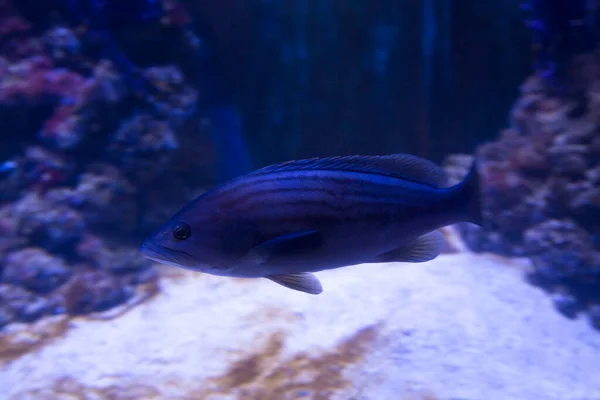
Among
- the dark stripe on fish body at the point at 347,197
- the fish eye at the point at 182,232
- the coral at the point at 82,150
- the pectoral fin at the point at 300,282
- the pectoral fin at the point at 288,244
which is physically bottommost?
the pectoral fin at the point at 300,282

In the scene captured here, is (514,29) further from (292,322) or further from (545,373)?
(292,322)

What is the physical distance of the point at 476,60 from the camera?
7383 mm

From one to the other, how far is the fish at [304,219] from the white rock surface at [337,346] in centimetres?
187

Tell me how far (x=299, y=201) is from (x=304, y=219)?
3.3 inches

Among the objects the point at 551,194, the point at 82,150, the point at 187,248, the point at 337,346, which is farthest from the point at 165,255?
the point at 551,194

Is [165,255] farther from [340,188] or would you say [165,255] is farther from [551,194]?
[551,194]

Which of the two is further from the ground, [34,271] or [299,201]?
[34,271]

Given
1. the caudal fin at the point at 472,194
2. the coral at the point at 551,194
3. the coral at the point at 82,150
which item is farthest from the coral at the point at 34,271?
the coral at the point at 551,194

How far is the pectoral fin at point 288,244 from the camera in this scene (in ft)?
5.80

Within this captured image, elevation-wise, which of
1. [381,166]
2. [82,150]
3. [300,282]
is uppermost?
[82,150]

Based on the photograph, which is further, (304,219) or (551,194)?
(551,194)

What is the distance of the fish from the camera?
1.81 metres

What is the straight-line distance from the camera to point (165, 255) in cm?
179

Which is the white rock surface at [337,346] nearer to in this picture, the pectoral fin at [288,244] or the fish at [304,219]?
the fish at [304,219]
